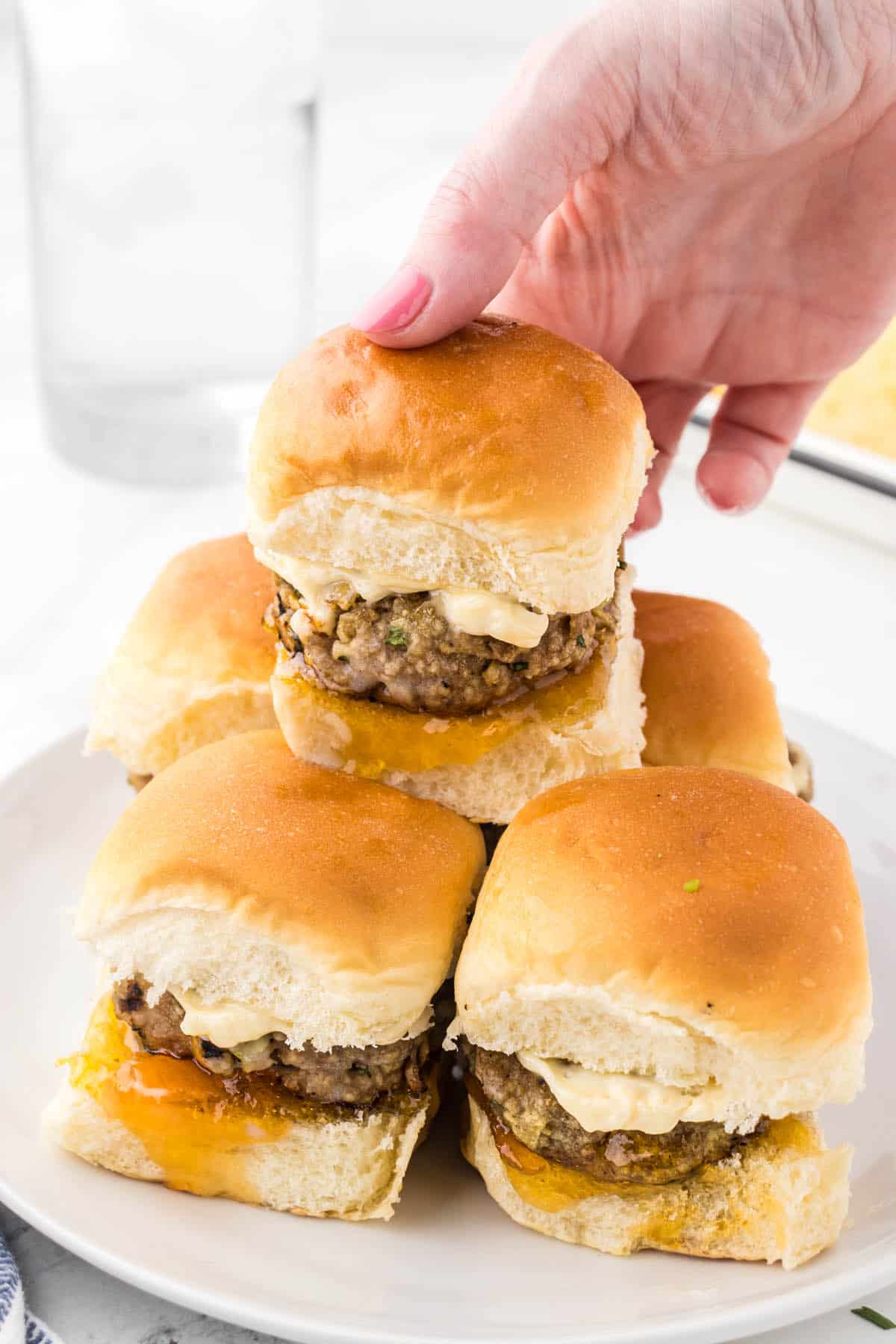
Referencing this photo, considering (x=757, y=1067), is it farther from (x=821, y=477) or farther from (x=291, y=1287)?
(x=821, y=477)

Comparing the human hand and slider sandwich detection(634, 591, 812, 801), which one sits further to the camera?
slider sandwich detection(634, 591, 812, 801)

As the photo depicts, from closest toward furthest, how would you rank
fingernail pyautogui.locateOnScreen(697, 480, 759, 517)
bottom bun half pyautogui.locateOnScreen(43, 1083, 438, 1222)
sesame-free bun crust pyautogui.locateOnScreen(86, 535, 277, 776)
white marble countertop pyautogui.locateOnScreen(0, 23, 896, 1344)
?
1. bottom bun half pyautogui.locateOnScreen(43, 1083, 438, 1222)
2. sesame-free bun crust pyautogui.locateOnScreen(86, 535, 277, 776)
3. fingernail pyautogui.locateOnScreen(697, 480, 759, 517)
4. white marble countertop pyautogui.locateOnScreen(0, 23, 896, 1344)

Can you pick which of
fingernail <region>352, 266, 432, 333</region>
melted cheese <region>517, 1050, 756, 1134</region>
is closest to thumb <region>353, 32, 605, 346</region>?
fingernail <region>352, 266, 432, 333</region>

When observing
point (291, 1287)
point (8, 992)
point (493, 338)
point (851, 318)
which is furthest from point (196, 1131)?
point (851, 318)

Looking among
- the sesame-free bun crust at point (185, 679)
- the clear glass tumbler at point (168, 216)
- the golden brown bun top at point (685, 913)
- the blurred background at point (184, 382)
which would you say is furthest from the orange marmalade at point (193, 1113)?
the clear glass tumbler at point (168, 216)

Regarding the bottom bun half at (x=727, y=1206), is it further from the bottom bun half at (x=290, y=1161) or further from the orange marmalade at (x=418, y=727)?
the orange marmalade at (x=418, y=727)

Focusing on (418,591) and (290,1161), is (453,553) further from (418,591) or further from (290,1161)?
(290,1161)

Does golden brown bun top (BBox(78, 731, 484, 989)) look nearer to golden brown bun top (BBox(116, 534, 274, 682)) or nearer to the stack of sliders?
the stack of sliders
